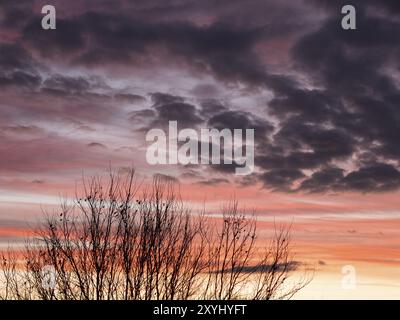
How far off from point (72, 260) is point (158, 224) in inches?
108

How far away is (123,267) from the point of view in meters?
17.4

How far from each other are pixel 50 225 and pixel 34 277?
196 cm
